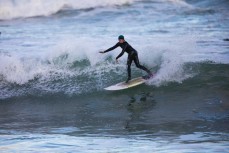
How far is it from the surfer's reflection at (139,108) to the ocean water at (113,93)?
22 mm

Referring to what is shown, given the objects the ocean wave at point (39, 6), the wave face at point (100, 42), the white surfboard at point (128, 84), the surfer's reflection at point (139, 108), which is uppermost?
the ocean wave at point (39, 6)

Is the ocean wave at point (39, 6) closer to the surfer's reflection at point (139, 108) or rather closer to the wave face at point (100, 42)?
the wave face at point (100, 42)

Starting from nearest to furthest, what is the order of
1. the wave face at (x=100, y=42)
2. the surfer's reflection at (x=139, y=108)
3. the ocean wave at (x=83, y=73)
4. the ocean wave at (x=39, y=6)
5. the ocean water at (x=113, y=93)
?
the ocean water at (x=113, y=93) < the surfer's reflection at (x=139, y=108) < the ocean wave at (x=83, y=73) < the wave face at (x=100, y=42) < the ocean wave at (x=39, y=6)

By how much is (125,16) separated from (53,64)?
1434 cm

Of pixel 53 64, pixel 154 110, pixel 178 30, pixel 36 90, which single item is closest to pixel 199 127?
pixel 154 110

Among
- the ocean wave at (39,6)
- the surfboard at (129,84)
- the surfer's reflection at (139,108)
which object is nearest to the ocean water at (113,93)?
the surfer's reflection at (139,108)

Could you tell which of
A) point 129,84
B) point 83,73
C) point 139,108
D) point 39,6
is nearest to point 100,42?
point 83,73

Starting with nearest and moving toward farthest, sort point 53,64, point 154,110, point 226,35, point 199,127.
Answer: point 199,127, point 154,110, point 53,64, point 226,35

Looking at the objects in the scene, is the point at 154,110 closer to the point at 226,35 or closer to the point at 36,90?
the point at 36,90

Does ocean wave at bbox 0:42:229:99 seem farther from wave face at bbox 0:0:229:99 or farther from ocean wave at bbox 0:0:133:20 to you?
ocean wave at bbox 0:0:133:20

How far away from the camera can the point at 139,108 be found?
13.8m

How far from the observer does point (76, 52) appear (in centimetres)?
1870

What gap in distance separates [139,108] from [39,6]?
22923 millimetres

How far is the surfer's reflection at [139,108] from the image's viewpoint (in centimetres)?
1205
